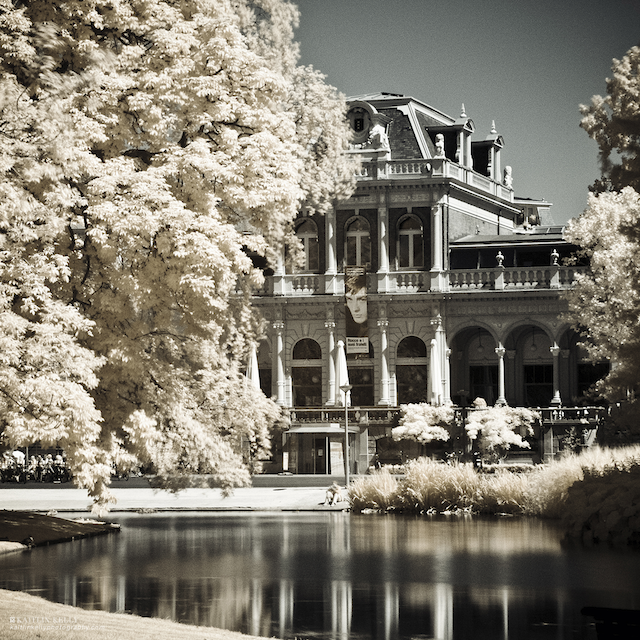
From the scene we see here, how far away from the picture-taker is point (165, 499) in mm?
34719

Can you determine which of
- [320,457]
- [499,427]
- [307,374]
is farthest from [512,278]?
[320,457]

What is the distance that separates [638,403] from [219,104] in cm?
1261

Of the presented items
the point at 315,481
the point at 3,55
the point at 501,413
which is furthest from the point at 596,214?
the point at 3,55

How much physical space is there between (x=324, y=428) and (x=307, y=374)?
336 inches

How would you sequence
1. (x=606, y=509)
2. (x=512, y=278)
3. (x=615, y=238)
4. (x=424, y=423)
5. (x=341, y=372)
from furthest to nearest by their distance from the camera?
(x=512, y=278) → (x=424, y=423) → (x=341, y=372) → (x=615, y=238) → (x=606, y=509)

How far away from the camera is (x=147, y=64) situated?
61.9 feet

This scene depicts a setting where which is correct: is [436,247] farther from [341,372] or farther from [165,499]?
[165,499]

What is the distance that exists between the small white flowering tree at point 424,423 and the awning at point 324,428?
2178 mm

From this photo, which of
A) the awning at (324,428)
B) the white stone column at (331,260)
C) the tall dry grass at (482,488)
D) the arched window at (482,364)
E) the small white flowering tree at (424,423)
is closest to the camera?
the tall dry grass at (482,488)

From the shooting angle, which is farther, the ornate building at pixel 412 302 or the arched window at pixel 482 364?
the arched window at pixel 482 364

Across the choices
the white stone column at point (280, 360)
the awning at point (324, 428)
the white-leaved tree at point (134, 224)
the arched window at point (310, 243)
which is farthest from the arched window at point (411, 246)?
the white-leaved tree at point (134, 224)

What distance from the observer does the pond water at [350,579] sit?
1195 centimetres

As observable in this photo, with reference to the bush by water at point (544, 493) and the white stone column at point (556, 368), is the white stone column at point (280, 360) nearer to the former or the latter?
the white stone column at point (556, 368)

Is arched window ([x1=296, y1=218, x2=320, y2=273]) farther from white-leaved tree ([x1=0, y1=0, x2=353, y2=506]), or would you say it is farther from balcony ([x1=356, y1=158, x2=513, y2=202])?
white-leaved tree ([x1=0, y1=0, x2=353, y2=506])
